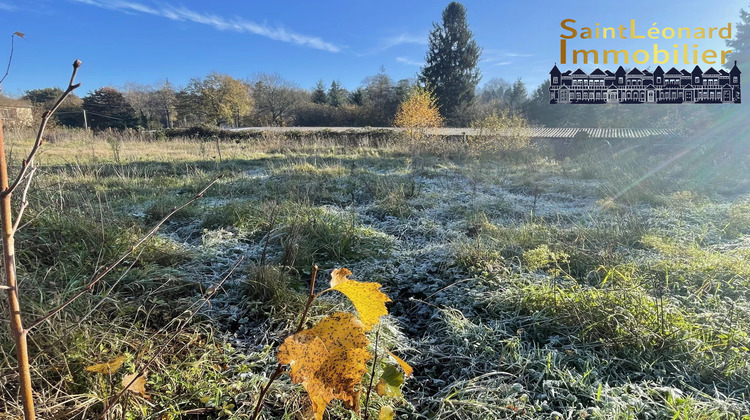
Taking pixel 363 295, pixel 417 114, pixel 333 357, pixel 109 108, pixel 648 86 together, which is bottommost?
pixel 333 357

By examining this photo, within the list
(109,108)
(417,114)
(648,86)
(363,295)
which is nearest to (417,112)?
(417,114)

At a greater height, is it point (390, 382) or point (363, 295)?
point (363, 295)

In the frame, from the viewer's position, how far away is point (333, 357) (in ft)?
2.23

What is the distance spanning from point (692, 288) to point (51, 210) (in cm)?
467

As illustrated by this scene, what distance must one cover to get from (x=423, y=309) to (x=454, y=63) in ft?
113

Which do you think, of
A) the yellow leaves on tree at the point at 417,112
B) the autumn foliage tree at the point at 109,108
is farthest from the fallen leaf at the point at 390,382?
the autumn foliage tree at the point at 109,108

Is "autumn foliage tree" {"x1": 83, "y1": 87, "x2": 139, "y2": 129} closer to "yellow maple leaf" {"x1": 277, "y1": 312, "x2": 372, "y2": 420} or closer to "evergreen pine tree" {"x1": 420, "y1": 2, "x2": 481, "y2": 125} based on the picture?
"evergreen pine tree" {"x1": 420, "y1": 2, "x2": 481, "y2": 125}

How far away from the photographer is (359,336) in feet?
2.23

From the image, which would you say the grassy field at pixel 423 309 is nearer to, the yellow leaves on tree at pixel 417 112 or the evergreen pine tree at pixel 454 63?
the yellow leaves on tree at pixel 417 112

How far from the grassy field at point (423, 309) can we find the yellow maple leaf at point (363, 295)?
31.0 inches

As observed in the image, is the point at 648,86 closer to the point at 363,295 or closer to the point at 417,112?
the point at 417,112

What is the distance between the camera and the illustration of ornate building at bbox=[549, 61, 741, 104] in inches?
800

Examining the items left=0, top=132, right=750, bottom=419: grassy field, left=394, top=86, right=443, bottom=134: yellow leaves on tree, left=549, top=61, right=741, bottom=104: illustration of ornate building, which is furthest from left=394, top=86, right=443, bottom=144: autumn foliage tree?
left=0, top=132, right=750, bottom=419: grassy field

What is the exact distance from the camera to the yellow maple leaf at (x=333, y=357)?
26.3 inches
